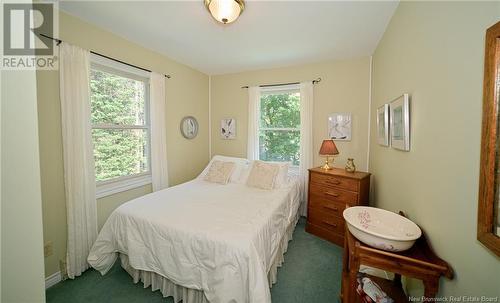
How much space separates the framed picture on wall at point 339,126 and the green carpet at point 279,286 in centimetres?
163

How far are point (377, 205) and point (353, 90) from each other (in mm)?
1616

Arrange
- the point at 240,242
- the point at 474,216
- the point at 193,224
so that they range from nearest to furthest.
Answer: the point at 474,216, the point at 240,242, the point at 193,224

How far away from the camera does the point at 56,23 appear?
1.75m

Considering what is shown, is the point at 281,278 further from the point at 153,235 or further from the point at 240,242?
the point at 153,235

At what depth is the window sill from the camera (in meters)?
2.17

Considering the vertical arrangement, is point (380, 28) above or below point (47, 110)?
above

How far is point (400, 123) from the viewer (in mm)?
1492

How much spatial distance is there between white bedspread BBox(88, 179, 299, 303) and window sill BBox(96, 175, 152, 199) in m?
0.52

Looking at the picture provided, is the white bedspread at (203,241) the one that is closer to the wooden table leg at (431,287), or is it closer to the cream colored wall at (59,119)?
the cream colored wall at (59,119)

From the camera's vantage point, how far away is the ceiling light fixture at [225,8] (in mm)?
1461

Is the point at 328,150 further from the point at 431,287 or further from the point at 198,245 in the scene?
the point at 198,245

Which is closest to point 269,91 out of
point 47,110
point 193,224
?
point 193,224

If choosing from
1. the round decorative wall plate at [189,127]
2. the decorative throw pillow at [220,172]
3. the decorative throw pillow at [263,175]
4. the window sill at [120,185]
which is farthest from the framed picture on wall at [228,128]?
the window sill at [120,185]

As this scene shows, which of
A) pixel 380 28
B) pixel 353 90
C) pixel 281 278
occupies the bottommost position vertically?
pixel 281 278
